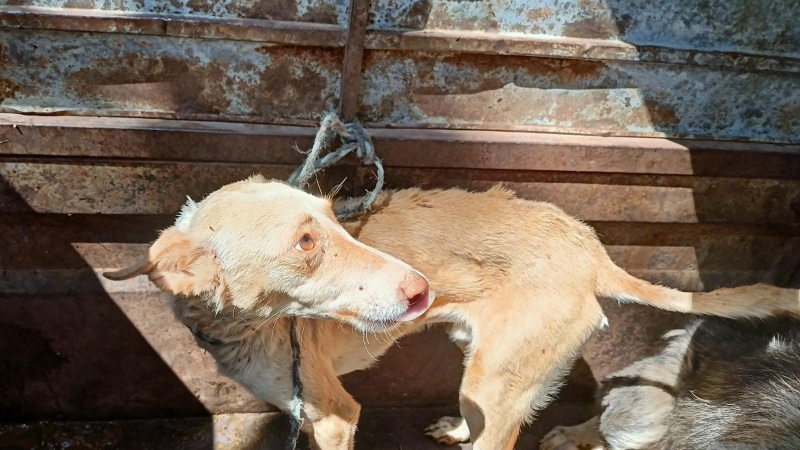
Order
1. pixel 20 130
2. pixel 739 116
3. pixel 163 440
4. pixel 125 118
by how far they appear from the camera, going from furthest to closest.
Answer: pixel 163 440 < pixel 739 116 < pixel 125 118 < pixel 20 130

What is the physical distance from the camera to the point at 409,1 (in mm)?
2301

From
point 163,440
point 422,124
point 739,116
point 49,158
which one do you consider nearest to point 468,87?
point 422,124

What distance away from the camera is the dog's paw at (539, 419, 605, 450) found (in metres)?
3.16

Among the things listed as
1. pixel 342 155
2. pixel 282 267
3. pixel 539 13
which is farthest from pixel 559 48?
pixel 282 267

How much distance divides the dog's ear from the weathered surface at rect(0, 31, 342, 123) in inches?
29.0

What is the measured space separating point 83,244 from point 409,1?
1831 millimetres

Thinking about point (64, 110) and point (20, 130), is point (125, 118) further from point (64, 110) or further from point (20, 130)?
point (20, 130)

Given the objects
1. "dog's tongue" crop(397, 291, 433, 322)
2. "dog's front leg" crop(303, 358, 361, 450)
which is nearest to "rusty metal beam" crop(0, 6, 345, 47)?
"dog's tongue" crop(397, 291, 433, 322)

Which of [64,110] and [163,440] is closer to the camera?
[64,110]

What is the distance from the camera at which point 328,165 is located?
7.91 feet

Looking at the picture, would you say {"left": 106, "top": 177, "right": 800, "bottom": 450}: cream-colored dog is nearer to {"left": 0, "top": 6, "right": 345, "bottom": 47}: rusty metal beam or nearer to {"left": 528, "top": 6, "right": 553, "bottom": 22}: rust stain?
{"left": 0, "top": 6, "right": 345, "bottom": 47}: rusty metal beam

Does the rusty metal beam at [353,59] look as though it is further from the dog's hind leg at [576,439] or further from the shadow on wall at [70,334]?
the dog's hind leg at [576,439]

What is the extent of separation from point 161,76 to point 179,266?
93 centimetres

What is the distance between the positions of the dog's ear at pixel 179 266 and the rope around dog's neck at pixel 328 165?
451mm
